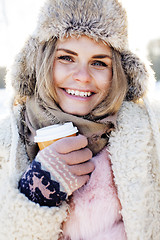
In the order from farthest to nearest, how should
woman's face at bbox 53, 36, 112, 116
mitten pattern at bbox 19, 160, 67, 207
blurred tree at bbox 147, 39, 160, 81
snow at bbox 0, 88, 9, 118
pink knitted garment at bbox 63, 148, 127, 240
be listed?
blurred tree at bbox 147, 39, 160, 81 < snow at bbox 0, 88, 9, 118 < woman's face at bbox 53, 36, 112, 116 < pink knitted garment at bbox 63, 148, 127, 240 < mitten pattern at bbox 19, 160, 67, 207

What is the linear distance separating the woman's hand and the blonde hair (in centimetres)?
30

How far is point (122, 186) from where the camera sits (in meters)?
1.18

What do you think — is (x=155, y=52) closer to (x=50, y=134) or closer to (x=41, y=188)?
(x=50, y=134)

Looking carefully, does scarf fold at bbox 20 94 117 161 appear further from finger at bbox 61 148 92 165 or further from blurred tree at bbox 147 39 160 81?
blurred tree at bbox 147 39 160 81

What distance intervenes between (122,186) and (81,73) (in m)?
0.60

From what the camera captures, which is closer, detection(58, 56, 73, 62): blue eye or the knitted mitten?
the knitted mitten

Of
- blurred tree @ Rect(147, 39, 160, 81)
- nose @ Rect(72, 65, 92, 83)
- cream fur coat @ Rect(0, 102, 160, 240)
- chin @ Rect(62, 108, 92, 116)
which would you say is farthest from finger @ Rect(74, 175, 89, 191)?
blurred tree @ Rect(147, 39, 160, 81)

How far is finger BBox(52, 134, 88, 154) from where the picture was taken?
110cm

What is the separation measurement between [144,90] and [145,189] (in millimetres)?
576

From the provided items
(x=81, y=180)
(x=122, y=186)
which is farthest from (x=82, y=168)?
(x=122, y=186)

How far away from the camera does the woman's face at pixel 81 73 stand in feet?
4.18

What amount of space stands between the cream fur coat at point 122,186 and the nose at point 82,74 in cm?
28

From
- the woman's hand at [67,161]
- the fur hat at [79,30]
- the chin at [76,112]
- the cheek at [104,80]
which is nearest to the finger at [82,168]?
the woman's hand at [67,161]

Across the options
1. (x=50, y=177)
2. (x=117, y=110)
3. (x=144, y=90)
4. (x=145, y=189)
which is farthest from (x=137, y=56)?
(x=50, y=177)
